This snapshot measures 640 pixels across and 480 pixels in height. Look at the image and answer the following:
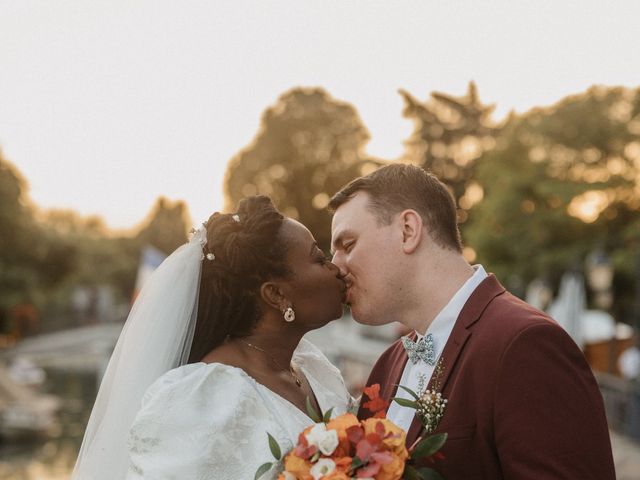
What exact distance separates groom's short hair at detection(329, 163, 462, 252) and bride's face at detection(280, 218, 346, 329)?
0.40 meters

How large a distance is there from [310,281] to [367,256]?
36 centimetres

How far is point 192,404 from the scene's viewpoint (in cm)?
302

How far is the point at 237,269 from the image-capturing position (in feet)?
11.4

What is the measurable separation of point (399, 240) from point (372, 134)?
41.6 metres

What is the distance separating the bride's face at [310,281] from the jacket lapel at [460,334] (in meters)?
0.60

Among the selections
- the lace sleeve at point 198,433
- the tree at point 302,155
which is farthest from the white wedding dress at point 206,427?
the tree at point 302,155

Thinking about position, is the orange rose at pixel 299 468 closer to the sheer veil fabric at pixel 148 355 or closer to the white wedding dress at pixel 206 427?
the white wedding dress at pixel 206 427

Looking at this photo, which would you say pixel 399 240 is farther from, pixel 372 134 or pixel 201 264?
pixel 372 134

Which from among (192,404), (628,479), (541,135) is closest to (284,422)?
(192,404)

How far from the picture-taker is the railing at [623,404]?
14.3 meters

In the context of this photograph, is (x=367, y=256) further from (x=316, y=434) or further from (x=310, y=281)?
(x=316, y=434)

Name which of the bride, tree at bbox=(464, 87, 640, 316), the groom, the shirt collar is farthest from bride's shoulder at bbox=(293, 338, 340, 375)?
tree at bbox=(464, 87, 640, 316)

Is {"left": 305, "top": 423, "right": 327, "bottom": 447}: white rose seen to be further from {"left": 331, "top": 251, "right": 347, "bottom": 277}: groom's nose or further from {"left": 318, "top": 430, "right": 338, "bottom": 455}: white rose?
{"left": 331, "top": 251, "right": 347, "bottom": 277}: groom's nose

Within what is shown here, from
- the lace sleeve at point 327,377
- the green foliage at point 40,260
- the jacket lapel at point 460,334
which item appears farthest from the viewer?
the green foliage at point 40,260
